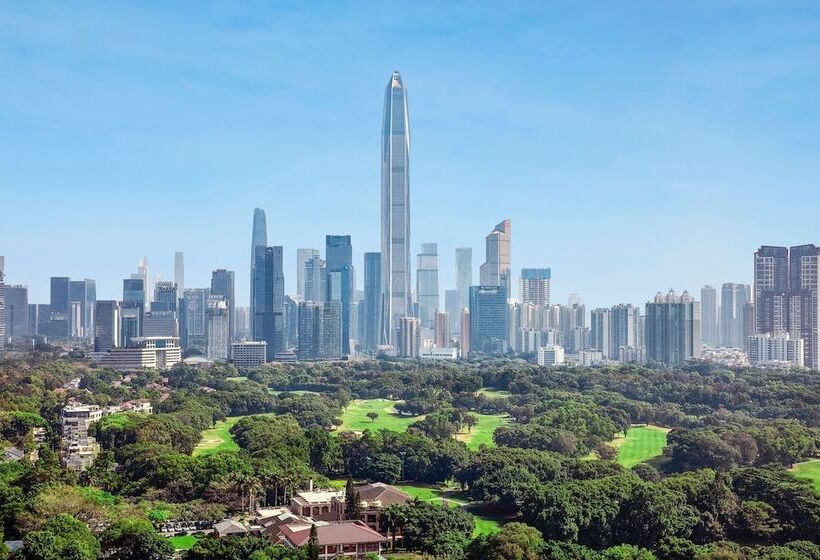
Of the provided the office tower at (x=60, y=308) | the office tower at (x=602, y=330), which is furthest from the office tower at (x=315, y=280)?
the office tower at (x=602, y=330)

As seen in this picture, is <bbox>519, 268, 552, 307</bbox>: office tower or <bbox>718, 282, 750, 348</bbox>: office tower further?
<bbox>519, 268, 552, 307</bbox>: office tower

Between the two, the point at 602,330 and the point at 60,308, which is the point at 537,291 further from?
the point at 60,308

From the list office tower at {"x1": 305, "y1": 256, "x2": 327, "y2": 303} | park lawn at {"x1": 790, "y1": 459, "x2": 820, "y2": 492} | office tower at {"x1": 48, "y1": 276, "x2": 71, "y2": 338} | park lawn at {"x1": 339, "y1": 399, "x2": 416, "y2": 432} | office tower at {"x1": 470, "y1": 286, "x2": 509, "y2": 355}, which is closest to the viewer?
park lawn at {"x1": 790, "y1": 459, "x2": 820, "y2": 492}

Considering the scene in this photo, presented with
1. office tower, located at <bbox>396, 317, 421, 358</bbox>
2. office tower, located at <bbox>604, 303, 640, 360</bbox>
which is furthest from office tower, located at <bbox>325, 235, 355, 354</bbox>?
office tower, located at <bbox>604, 303, 640, 360</bbox>

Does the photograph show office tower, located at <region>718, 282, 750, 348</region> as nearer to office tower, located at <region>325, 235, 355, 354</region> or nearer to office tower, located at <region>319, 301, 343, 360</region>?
office tower, located at <region>325, 235, 355, 354</region>

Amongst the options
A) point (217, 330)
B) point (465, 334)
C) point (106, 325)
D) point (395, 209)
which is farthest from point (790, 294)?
point (106, 325)

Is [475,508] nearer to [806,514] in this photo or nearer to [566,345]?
[806,514]

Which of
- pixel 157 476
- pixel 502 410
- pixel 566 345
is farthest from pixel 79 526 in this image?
pixel 566 345
